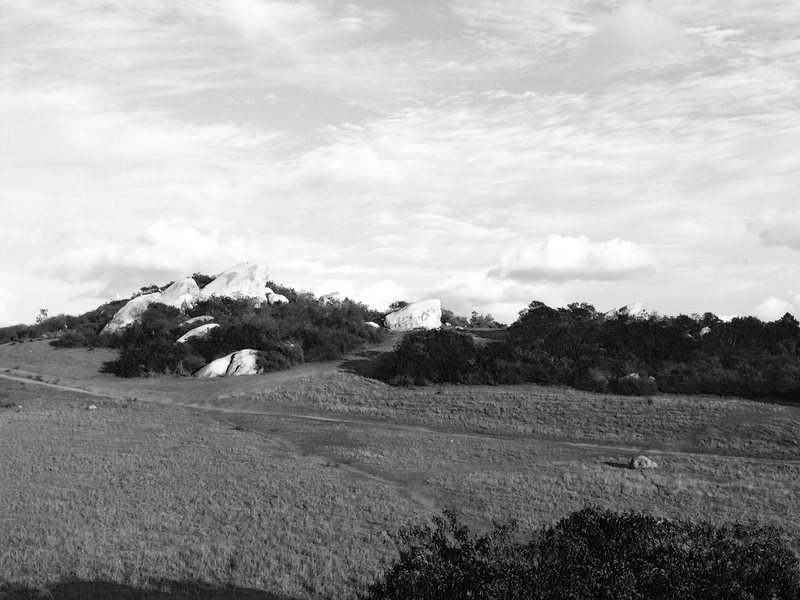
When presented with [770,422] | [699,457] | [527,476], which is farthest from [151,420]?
[770,422]

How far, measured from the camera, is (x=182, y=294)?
77625mm

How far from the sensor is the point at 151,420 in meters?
41.1

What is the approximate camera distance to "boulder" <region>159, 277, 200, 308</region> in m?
75.8

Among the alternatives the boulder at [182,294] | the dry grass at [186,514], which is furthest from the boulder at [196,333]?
the dry grass at [186,514]

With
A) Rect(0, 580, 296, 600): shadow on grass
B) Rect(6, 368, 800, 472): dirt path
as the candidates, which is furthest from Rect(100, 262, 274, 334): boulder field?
Rect(0, 580, 296, 600): shadow on grass

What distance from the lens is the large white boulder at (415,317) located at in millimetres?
75438

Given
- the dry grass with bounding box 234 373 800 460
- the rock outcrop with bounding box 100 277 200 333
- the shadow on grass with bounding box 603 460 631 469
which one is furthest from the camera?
the rock outcrop with bounding box 100 277 200 333

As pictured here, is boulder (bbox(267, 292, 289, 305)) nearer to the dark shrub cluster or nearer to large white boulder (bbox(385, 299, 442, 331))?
the dark shrub cluster

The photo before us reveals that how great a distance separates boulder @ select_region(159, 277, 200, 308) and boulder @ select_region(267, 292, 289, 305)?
7.65 m

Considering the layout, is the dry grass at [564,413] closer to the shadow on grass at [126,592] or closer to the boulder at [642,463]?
the boulder at [642,463]

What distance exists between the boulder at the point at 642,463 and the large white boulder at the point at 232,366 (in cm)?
3321

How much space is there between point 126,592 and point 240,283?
64.9m

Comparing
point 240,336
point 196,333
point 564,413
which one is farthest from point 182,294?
point 564,413

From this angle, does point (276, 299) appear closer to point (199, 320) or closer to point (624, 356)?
point (199, 320)
